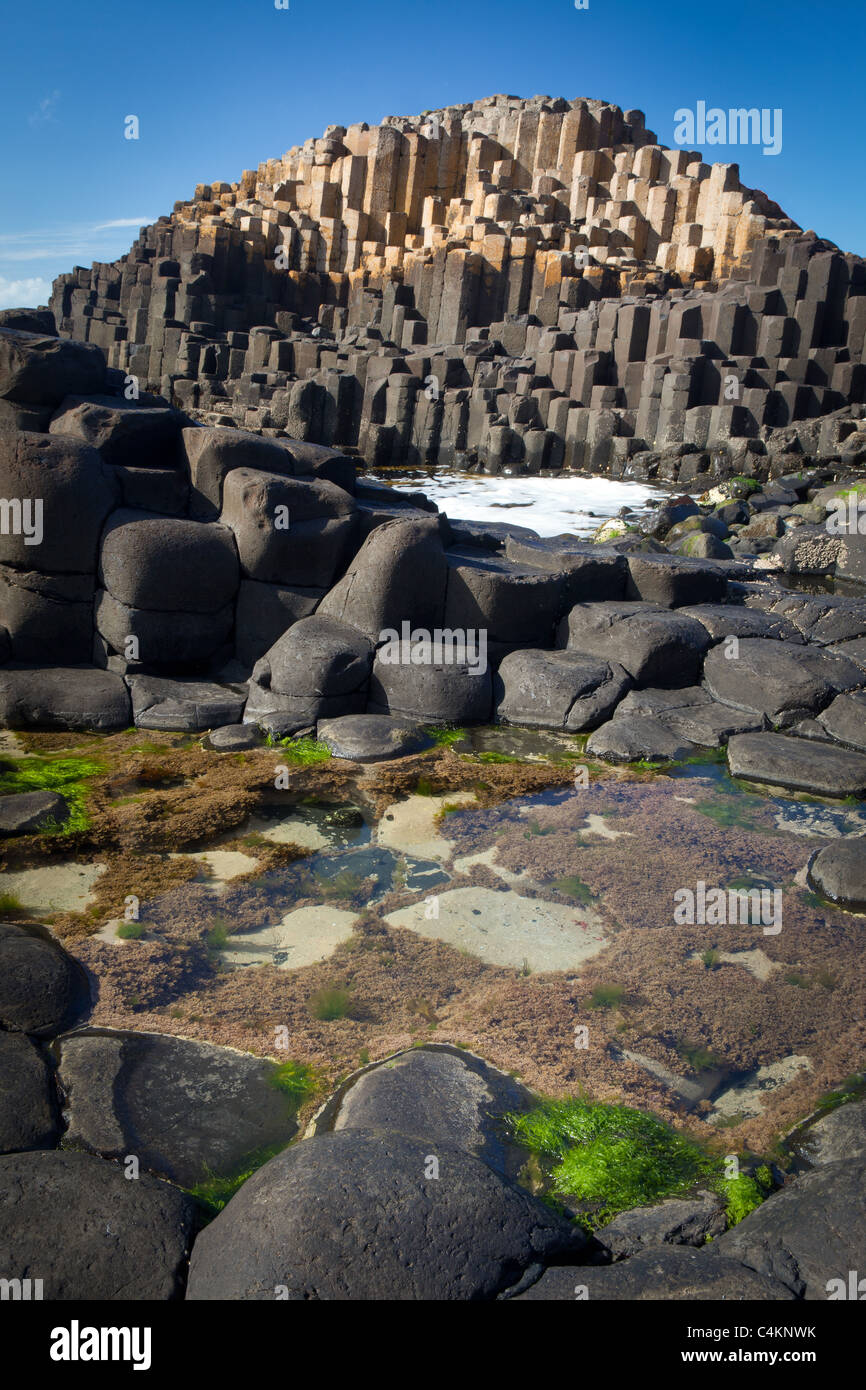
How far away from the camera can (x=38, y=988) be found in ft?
14.9

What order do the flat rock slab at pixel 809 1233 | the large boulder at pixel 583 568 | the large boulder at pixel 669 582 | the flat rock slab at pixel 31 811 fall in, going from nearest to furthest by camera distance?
the flat rock slab at pixel 809 1233
the flat rock slab at pixel 31 811
the large boulder at pixel 583 568
the large boulder at pixel 669 582

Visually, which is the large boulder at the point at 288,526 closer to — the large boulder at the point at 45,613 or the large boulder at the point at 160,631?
the large boulder at the point at 160,631

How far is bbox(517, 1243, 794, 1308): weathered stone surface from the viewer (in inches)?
119

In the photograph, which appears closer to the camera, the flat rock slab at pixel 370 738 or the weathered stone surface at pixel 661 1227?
the weathered stone surface at pixel 661 1227

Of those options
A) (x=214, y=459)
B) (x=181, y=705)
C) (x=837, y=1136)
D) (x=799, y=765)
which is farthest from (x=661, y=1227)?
(x=214, y=459)

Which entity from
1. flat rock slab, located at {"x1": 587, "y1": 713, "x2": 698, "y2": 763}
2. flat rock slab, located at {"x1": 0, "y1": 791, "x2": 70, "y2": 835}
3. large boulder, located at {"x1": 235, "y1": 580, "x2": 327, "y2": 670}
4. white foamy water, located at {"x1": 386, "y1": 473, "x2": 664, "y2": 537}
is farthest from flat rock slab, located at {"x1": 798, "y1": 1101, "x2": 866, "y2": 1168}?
white foamy water, located at {"x1": 386, "y1": 473, "x2": 664, "y2": 537}

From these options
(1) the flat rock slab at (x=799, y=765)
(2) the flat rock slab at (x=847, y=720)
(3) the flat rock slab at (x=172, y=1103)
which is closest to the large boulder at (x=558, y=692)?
(1) the flat rock slab at (x=799, y=765)

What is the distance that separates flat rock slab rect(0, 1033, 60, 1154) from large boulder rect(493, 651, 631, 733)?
531 centimetres

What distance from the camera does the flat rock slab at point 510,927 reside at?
531 centimetres

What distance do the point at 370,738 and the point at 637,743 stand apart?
2124 mm

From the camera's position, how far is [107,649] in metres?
8.80

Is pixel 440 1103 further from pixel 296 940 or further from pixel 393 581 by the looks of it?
pixel 393 581

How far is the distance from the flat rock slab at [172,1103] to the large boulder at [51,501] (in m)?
5.14
